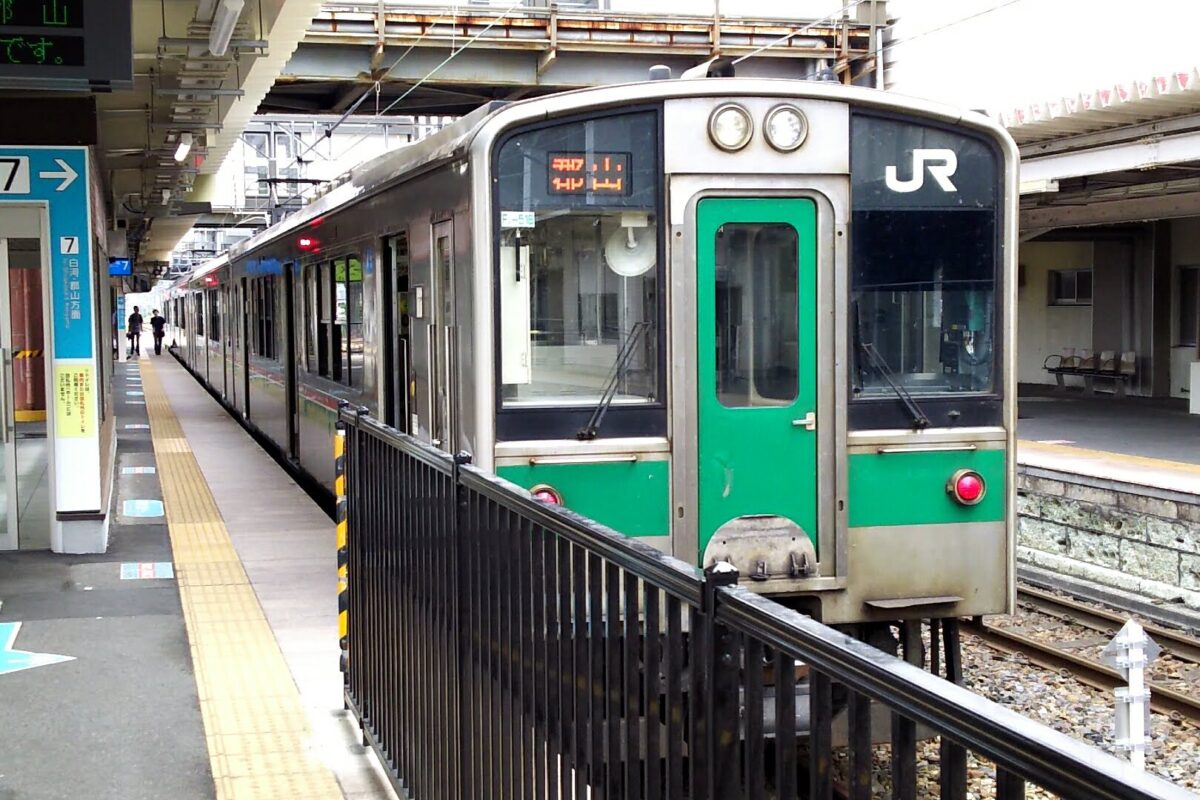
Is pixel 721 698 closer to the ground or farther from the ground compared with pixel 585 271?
closer to the ground

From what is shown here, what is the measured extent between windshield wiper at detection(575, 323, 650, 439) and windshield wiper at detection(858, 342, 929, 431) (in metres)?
0.96

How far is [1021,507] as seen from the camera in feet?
43.1

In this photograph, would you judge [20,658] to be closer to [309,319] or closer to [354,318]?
[354,318]

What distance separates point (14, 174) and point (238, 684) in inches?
176

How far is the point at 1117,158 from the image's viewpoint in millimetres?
13461

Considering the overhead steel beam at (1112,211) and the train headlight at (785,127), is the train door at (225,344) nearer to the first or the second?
the overhead steel beam at (1112,211)

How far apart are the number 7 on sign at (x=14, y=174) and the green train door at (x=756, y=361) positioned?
212 inches

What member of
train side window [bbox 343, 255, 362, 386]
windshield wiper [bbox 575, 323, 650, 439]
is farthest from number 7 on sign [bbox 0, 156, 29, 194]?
windshield wiper [bbox 575, 323, 650, 439]

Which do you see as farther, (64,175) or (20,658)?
(64,175)

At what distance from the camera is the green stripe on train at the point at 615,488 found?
5.61 m

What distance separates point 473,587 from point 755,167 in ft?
8.67

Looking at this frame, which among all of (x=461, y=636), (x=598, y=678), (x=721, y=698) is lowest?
(x=461, y=636)

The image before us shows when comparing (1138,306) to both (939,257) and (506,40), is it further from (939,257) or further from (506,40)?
(939,257)

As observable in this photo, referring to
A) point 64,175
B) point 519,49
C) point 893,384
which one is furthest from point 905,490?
point 519,49
